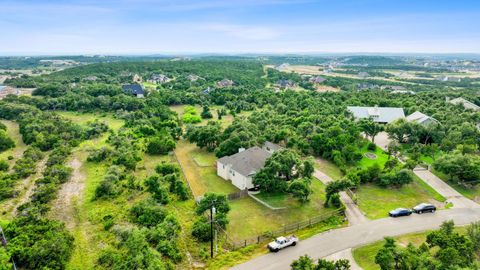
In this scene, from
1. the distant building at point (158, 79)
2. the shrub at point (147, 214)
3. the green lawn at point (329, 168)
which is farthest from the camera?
the distant building at point (158, 79)

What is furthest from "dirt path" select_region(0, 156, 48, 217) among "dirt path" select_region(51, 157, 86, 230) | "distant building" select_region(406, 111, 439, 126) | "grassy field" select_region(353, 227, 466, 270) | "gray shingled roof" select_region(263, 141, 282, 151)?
"distant building" select_region(406, 111, 439, 126)

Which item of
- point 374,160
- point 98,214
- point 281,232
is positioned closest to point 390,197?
point 374,160

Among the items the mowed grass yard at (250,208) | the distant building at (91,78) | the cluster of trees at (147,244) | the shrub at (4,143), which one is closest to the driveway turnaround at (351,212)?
the mowed grass yard at (250,208)

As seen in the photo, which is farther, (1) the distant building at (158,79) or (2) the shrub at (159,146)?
(1) the distant building at (158,79)

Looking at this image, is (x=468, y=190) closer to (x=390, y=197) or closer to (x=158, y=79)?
(x=390, y=197)

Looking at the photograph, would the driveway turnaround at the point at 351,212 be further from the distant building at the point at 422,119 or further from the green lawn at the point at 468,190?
the distant building at the point at 422,119
